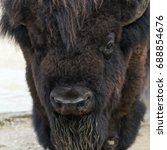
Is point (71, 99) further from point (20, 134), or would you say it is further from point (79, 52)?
point (20, 134)

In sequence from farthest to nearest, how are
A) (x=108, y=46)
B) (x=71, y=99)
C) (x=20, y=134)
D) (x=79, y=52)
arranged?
(x=20, y=134)
(x=108, y=46)
(x=79, y=52)
(x=71, y=99)

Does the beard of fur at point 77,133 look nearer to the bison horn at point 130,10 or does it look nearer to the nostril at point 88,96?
the nostril at point 88,96

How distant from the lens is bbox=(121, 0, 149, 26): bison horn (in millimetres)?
3873

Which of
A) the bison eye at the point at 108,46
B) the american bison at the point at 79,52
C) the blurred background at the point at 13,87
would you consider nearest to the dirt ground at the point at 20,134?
the blurred background at the point at 13,87

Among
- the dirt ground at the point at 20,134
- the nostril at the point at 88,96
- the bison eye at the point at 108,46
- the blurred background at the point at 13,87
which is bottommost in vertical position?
the blurred background at the point at 13,87

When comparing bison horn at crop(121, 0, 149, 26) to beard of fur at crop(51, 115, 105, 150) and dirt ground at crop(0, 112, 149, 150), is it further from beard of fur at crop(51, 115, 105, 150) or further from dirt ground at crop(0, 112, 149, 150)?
dirt ground at crop(0, 112, 149, 150)

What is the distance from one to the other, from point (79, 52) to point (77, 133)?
2.09 feet

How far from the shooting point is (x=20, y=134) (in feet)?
20.7

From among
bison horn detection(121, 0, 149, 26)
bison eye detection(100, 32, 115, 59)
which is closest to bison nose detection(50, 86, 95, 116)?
bison eye detection(100, 32, 115, 59)

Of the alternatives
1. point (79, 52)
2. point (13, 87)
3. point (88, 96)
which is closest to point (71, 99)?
point (88, 96)

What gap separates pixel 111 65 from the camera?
3865 mm

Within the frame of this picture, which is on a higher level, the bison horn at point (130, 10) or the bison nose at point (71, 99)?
the bison horn at point (130, 10)

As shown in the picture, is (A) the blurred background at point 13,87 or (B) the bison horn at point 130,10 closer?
(B) the bison horn at point 130,10

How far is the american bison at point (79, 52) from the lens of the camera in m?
3.58
